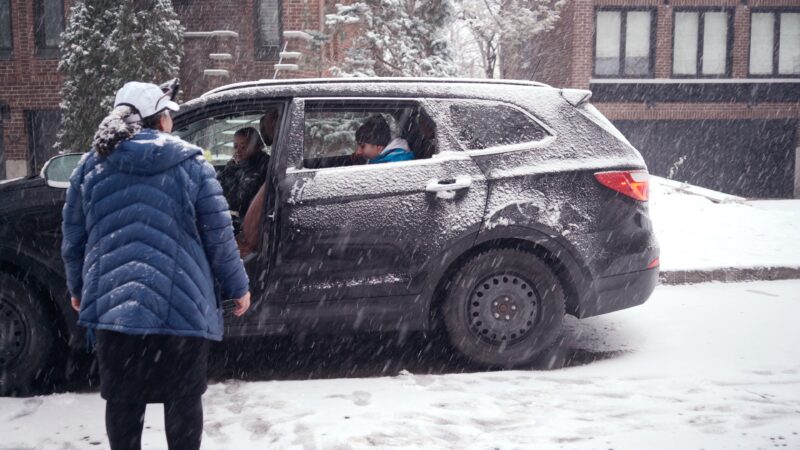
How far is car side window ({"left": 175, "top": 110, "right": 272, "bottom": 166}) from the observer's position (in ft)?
16.3

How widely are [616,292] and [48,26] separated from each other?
17.5 meters

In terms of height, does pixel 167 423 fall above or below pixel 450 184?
below

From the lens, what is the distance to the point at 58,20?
18484 millimetres

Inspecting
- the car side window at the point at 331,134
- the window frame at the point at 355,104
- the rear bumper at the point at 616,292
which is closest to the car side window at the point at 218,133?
the window frame at the point at 355,104

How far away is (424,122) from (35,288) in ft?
8.76

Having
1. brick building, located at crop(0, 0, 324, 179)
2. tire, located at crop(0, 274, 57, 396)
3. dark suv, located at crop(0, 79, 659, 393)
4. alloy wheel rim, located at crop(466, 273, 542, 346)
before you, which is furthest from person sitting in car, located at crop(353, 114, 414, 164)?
brick building, located at crop(0, 0, 324, 179)

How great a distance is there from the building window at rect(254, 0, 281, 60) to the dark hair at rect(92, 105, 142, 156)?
15.0 metres

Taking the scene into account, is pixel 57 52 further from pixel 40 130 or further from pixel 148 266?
pixel 148 266

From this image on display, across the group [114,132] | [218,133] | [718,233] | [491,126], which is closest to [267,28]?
[718,233]

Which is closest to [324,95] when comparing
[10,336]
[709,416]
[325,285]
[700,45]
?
[325,285]

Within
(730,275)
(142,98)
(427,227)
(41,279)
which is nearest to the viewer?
(142,98)

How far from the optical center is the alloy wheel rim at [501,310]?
16.5 ft

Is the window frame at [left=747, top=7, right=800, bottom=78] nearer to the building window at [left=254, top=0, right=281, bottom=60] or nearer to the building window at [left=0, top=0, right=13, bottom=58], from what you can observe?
the building window at [left=254, top=0, right=281, bottom=60]

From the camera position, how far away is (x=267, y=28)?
17578 millimetres
